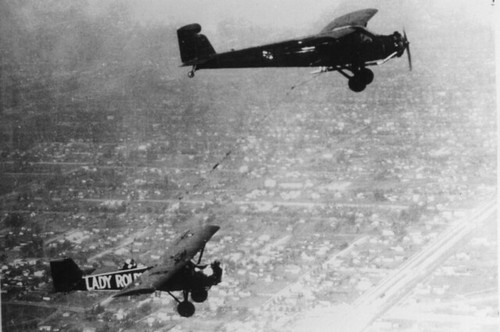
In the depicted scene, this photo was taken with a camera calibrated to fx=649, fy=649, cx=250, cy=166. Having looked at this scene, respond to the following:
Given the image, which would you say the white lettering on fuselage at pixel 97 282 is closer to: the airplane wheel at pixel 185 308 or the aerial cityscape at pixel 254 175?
the aerial cityscape at pixel 254 175

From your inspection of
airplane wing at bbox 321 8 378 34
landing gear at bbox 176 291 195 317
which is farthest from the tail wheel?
landing gear at bbox 176 291 195 317

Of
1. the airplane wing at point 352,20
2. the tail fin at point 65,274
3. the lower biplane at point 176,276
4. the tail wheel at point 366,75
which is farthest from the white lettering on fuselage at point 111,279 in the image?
the airplane wing at point 352,20

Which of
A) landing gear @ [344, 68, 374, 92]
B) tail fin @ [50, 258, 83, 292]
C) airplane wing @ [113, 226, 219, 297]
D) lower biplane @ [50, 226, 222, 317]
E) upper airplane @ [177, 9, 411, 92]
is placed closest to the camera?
upper airplane @ [177, 9, 411, 92]

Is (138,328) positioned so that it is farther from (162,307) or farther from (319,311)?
(319,311)

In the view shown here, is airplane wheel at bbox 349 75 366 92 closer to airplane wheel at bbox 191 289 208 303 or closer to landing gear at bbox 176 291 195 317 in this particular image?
airplane wheel at bbox 191 289 208 303

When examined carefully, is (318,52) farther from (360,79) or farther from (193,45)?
(193,45)

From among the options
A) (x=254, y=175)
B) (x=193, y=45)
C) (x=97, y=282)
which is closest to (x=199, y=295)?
(x=97, y=282)

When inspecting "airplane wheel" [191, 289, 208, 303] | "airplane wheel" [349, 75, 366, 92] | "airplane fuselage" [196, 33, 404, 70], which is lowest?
"airplane wheel" [191, 289, 208, 303]
